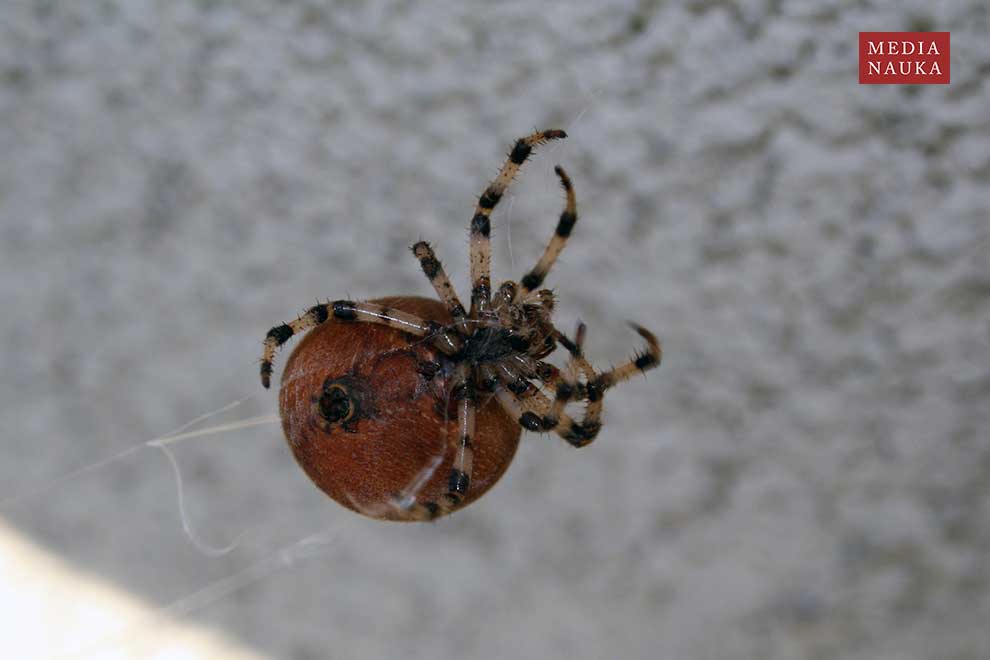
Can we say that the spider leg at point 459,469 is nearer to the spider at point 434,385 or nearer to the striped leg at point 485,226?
the spider at point 434,385

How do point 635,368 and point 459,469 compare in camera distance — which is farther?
point 635,368

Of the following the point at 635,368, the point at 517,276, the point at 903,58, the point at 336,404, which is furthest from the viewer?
the point at 517,276

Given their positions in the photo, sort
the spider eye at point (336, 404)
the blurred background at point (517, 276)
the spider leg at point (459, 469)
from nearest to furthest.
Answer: the spider eye at point (336, 404) → the spider leg at point (459, 469) → the blurred background at point (517, 276)

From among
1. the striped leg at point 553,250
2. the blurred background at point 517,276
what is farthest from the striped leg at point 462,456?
the blurred background at point 517,276

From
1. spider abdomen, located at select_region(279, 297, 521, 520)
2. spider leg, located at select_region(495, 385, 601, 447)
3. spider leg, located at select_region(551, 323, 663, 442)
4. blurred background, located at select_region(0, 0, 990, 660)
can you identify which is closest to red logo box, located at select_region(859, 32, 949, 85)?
blurred background, located at select_region(0, 0, 990, 660)

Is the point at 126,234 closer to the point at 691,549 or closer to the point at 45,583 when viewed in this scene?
the point at 45,583

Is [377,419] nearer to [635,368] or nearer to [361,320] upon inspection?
[361,320]

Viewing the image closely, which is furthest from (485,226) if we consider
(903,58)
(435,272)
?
(903,58)
